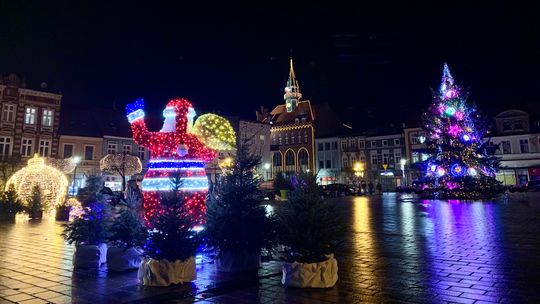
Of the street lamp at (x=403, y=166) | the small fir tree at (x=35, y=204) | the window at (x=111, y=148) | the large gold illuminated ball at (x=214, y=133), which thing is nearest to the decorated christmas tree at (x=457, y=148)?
the large gold illuminated ball at (x=214, y=133)

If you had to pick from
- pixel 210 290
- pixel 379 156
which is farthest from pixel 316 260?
pixel 379 156

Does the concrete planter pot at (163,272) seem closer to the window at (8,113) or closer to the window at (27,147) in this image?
the window at (27,147)

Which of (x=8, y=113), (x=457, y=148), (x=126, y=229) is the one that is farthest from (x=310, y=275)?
(x=8, y=113)

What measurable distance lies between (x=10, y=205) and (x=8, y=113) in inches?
885

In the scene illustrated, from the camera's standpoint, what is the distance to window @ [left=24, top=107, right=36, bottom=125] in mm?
36875

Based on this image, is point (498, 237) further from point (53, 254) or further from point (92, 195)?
point (53, 254)

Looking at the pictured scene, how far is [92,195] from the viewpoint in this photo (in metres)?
8.05

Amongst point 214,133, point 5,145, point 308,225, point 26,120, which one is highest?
point 26,120

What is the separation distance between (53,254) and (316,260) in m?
6.65

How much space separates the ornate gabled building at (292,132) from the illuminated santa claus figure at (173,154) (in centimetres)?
5739

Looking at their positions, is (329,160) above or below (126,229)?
above

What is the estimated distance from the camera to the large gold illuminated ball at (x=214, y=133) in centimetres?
887

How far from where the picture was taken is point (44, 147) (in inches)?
1499

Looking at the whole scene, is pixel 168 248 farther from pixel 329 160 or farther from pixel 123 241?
pixel 329 160
